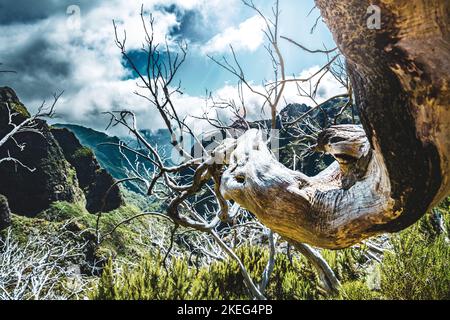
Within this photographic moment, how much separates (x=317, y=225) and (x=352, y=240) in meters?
0.17

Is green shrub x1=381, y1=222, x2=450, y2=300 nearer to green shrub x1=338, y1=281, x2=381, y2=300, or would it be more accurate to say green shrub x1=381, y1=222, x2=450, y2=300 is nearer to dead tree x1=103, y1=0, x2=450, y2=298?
green shrub x1=338, y1=281, x2=381, y2=300

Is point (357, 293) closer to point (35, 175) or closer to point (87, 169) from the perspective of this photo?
point (35, 175)

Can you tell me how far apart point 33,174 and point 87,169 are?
7400 mm

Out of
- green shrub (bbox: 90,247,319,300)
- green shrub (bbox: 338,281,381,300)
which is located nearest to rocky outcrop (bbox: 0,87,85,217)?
green shrub (bbox: 90,247,319,300)

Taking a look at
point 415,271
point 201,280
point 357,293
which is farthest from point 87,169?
point 415,271

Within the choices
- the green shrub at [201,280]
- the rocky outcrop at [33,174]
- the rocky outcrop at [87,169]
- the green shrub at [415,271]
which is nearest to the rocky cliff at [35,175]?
the rocky outcrop at [33,174]

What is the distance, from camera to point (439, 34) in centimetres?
103

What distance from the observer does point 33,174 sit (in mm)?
31531

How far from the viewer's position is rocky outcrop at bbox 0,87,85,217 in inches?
1156

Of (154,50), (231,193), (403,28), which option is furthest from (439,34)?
(154,50)

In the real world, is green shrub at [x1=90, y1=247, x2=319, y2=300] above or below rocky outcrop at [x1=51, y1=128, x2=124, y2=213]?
below

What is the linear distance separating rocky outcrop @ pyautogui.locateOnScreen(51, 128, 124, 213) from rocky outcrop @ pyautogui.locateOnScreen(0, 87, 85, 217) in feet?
11.8

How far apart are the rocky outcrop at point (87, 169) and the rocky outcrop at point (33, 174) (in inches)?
142

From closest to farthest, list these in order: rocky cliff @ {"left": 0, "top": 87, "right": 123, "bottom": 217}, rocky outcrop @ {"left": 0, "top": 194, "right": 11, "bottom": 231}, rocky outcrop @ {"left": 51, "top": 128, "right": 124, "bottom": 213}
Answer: rocky outcrop @ {"left": 0, "top": 194, "right": 11, "bottom": 231} → rocky cliff @ {"left": 0, "top": 87, "right": 123, "bottom": 217} → rocky outcrop @ {"left": 51, "top": 128, "right": 124, "bottom": 213}
